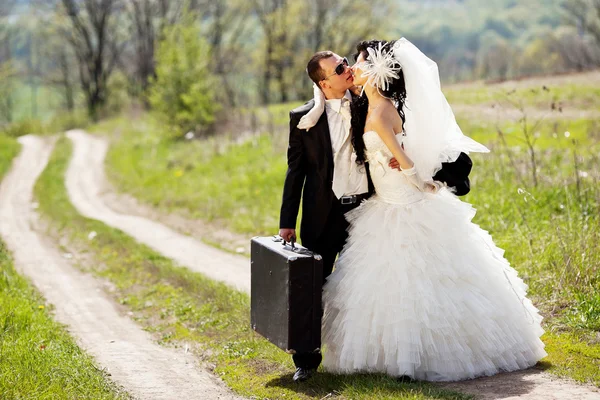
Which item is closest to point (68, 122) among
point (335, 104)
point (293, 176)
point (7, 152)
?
point (7, 152)

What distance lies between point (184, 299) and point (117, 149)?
17.2 meters

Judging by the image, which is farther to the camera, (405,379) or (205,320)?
(205,320)

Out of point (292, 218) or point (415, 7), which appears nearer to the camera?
point (292, 218)

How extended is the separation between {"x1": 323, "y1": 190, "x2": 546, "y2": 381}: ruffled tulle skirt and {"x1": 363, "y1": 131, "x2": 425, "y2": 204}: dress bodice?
0.06m

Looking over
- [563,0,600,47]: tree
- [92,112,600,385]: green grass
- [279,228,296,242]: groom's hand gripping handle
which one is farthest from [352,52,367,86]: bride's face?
[563,0,600,47]: tree

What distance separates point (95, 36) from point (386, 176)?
4540 centimetres

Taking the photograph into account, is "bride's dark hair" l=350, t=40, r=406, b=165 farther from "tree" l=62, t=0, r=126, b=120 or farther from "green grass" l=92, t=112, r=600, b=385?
"tree" l=62, t=0, r=126, b=120

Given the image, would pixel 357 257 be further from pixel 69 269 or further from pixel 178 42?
pixel 178 42

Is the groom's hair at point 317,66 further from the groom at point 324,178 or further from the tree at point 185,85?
the tree at point 185,85

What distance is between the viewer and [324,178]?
524cm

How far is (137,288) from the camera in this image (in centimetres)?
981

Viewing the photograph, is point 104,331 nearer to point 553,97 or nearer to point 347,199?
point 347,199

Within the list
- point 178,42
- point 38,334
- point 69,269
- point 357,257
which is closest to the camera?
point 357,257

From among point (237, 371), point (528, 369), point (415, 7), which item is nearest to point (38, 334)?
point (237, 371)
